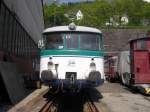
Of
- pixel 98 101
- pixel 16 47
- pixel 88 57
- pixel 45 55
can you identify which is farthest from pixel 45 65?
pixel 16 47

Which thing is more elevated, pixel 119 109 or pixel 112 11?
pixel 112 11

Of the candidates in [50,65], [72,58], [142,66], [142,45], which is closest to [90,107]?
[72,58]

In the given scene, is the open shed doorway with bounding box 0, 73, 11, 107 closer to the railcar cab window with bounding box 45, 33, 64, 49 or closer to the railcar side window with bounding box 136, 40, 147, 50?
the railcar cab window with bounding box 45, 33, 64, 49

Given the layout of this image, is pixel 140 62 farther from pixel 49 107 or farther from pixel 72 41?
pixel 49 107

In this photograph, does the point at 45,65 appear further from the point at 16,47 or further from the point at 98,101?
the point at 16,47

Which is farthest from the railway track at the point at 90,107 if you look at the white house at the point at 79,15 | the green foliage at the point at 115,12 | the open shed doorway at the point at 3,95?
the white house at the point at 79,15

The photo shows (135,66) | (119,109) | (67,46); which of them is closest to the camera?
(119,109)

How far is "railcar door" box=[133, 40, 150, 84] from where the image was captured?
22.3 m

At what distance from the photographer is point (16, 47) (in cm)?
2284

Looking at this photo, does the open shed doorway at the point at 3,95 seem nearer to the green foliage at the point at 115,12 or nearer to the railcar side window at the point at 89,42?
the railcar side window at the point at 89,42

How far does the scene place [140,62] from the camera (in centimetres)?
2262

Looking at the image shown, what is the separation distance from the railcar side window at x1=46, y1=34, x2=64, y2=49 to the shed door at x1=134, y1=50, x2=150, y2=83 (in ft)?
23.0

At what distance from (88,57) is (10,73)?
3.43 metres

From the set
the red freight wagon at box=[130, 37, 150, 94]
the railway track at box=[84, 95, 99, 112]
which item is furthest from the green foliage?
the railway track at box=[84, 95, 99, 112]
